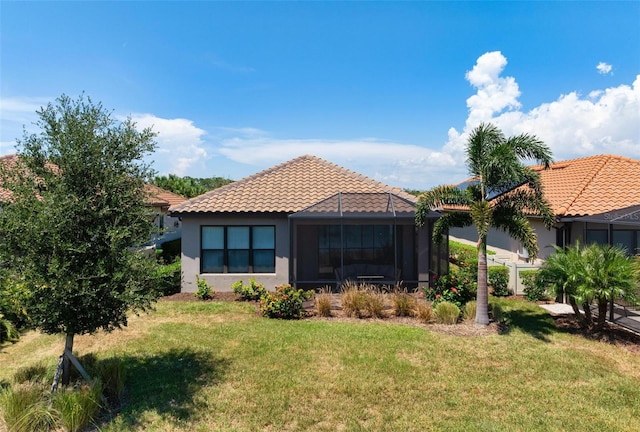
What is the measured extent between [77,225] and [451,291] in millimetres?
10578

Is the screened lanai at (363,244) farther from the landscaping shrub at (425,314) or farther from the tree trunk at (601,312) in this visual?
the tree trunk at (601,312)

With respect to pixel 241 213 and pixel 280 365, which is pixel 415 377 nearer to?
pixel 280 365

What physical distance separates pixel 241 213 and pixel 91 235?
8.77 m

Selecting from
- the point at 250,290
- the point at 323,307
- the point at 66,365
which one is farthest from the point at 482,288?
the point at 66,365

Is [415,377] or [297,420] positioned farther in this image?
[415,377]

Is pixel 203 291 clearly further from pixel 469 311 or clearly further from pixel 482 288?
pixel 482 288

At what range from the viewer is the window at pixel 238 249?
50.2ft

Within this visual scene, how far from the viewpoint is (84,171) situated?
6.34 m

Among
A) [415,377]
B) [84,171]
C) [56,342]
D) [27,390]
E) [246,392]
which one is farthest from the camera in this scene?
[56,342]

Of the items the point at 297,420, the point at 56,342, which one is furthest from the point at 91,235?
the point at 56,342

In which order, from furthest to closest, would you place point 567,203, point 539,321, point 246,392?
point 567,203 < point 539,321 < point 246,392

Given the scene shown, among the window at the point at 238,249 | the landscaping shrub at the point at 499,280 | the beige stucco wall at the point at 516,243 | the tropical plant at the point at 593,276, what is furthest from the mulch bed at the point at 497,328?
the beige stucco wall at the point at 516,243

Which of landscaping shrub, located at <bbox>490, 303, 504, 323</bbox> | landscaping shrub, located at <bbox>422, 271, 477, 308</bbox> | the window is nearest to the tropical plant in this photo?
landscaping shrub, located at <bbox>490, 303, 504, 323</bbox>

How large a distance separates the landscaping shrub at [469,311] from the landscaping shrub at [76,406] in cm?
976
